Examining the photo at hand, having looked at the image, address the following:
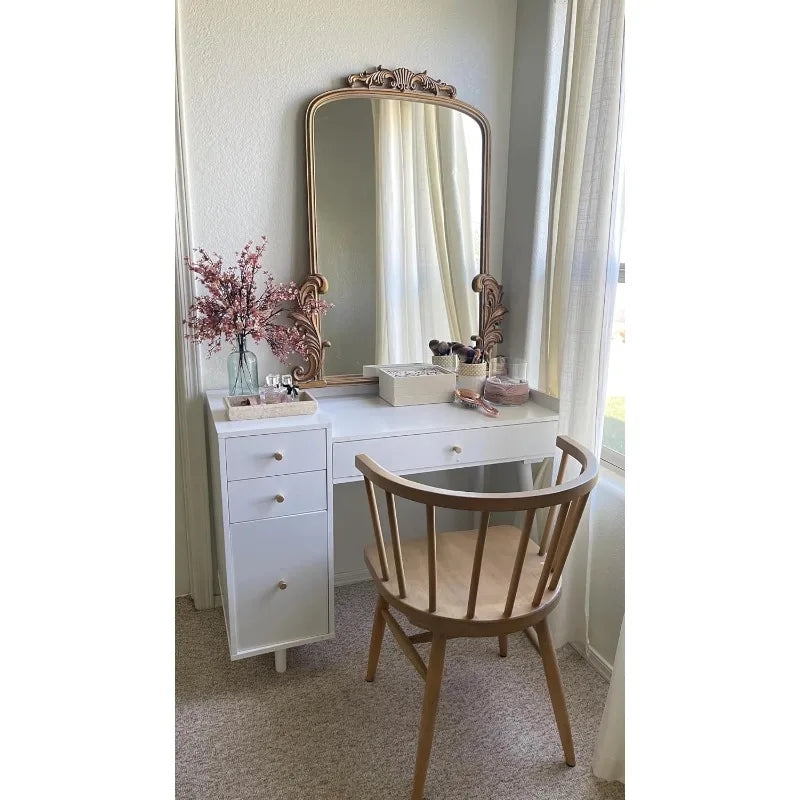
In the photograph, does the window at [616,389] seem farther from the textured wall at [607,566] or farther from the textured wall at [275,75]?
the textured wall at [275,75]

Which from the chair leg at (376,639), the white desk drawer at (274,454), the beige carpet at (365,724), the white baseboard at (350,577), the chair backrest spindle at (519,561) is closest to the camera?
the chair backrest spindle at (519,561)

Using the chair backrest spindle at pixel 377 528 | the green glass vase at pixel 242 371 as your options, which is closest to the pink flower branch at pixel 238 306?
the green glass vase at pixel 242 371

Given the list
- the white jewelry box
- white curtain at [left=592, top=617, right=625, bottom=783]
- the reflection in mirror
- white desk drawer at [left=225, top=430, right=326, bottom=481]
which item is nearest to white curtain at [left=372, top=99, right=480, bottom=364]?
the reflection in mirror

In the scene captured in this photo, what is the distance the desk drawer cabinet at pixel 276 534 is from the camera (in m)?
1.67

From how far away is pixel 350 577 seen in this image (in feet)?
7.79

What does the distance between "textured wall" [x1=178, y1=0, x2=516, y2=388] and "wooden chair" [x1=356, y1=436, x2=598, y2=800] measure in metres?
0.90

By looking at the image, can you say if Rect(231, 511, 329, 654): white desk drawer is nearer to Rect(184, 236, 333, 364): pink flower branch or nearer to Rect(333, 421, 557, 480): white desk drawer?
Rect(333, 421, 557, 480): white desk drawer

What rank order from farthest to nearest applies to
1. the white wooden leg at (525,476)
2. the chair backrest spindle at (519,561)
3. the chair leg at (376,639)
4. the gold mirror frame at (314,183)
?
the white wooden leg at (525,476) → the gold mirror frame at (314,183) → the chair leg at (376,639) → the chair backrest spindle at (519,561)

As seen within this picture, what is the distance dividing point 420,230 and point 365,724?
1.56 meters

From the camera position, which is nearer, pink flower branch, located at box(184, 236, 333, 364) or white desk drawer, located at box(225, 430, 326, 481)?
white desk drawer, located at box(225, 430, 326, 481)

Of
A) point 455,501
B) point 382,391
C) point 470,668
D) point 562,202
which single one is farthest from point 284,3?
point 470,668

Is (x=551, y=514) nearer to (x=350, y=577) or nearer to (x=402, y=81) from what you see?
(x=350, y=577)

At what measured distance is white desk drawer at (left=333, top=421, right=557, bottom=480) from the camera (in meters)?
1.78
